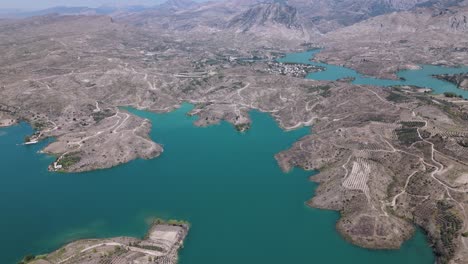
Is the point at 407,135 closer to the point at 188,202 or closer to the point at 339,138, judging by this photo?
the point at 339,138

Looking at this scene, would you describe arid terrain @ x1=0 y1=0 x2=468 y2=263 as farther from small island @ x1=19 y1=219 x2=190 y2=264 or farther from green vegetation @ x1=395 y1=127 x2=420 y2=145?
small island @ x1=19 y1=219 x2=190 y2=264

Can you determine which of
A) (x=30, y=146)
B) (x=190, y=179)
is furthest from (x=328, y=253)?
(x=30, y=146)

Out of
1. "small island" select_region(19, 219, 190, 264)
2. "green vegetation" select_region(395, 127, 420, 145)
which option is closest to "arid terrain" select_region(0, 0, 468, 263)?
"green vegetation" select_region(395, 127, 420, 145)

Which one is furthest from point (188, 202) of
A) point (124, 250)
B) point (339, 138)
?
point (339, 138)

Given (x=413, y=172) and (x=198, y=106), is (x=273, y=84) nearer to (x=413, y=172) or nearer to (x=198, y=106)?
(x=198, y=106)

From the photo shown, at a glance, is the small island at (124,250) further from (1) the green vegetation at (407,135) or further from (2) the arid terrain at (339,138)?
(1) the green vegetation at (407,135)

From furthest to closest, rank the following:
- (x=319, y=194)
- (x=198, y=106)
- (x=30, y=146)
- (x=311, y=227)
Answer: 1. (x=198, y=106)
2. (x=30, y=146)
3. (x=319, y=194)
4. (x=311, y=227)

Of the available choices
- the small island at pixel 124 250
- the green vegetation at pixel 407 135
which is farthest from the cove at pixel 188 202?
the green vegetation at pixel 407 135
